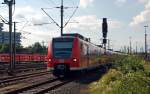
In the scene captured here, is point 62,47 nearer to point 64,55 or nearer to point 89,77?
point 64,55

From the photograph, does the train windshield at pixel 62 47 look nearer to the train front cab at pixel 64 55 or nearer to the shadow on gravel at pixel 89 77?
the train front cab at pixel 64 55

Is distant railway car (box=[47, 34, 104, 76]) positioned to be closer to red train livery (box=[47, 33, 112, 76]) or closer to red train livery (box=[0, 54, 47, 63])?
red train livery (box=[47, 33, 112, 76])

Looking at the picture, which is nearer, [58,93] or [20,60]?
[58,93]

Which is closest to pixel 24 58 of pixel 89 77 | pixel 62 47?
pixel 89 77

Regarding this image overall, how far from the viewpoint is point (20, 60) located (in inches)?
2842

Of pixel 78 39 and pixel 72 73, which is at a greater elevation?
pixel 78 39

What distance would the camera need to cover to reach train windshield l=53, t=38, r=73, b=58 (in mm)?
29859

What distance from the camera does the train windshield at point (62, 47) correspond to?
98.0 ft

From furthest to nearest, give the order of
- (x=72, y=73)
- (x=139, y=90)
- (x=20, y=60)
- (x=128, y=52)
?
(x=20, y=60)
(x=72, y=73)
(x=128, y=52)
(x=139, y=90)

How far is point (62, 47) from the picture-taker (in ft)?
98.1

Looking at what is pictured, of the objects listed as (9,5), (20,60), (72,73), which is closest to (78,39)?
(72,73)

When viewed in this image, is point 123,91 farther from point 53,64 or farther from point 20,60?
point 20,60

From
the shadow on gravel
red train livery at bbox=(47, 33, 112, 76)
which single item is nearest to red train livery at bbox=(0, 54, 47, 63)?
the shadow on gravel

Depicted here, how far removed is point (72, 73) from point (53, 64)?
8.43 feet
